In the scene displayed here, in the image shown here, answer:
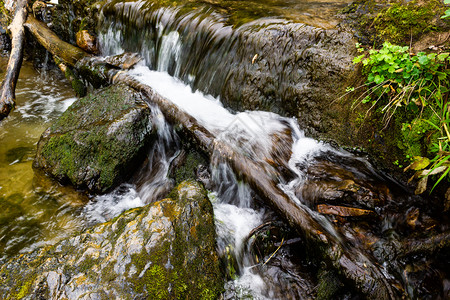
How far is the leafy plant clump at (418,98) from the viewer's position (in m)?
2.52

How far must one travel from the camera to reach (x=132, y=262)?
2127 mm

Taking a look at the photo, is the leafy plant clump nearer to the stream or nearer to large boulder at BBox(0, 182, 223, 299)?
the stream

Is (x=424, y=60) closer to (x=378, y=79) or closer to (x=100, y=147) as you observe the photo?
(x=378, y=79)

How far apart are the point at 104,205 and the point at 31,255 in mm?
1588

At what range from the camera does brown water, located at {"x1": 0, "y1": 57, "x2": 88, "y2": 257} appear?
3488 mm

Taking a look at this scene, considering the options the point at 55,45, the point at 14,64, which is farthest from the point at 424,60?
the point at 55,45

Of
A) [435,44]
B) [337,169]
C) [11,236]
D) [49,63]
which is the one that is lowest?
[11,236]

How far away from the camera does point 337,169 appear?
326cm

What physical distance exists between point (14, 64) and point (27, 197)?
294 centimetres

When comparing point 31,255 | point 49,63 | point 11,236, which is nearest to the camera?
point 31,255

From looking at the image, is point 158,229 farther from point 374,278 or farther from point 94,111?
point 94,111

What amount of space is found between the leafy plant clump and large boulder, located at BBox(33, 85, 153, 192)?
3138 millimetres

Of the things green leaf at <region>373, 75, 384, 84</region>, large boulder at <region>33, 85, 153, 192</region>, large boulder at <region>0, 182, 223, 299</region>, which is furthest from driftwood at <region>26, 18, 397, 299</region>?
green leaf at <region>373, 75, 384, 84</region>

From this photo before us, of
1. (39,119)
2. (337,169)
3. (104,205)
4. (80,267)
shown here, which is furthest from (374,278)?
A: (39,119)
